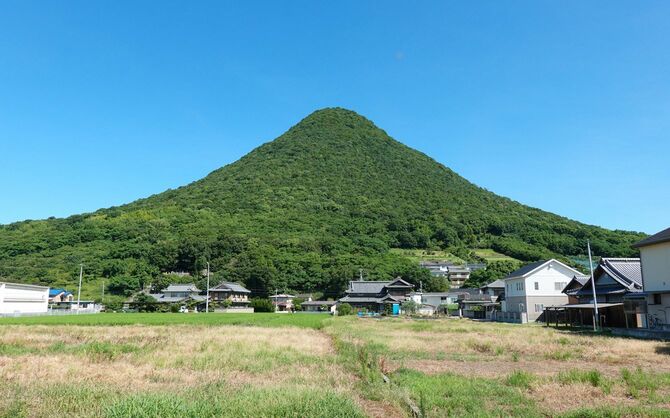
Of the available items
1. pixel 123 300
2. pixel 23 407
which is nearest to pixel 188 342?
pixel 23 407

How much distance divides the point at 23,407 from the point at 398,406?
7.12m

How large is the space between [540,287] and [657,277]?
1938cm

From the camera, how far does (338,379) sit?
11953 mm

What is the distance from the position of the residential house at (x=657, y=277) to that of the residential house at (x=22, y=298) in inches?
2674

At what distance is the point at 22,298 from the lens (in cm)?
6519

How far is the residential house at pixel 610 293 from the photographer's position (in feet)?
115

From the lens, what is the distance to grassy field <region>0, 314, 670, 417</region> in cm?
838

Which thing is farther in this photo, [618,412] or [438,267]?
[438,267]

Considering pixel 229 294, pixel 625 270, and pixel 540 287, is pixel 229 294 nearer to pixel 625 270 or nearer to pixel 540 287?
pixel 540 287

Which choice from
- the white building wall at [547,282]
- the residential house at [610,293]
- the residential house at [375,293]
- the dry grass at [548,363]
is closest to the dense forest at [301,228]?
the residential house at [375,293]

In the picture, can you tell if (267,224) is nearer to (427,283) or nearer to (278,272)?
(278,272)

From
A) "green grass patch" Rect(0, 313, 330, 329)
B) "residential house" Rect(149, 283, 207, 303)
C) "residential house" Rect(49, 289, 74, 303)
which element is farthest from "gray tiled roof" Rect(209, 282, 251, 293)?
"green grass patch" Rect(0, 313, 330, 329)

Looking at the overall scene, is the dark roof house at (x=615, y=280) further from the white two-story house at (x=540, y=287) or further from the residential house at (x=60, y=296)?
the residential house at (x=60, y=296)

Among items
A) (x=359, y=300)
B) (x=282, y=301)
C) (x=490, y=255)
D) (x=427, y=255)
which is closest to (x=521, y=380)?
(x=359, y=300)
